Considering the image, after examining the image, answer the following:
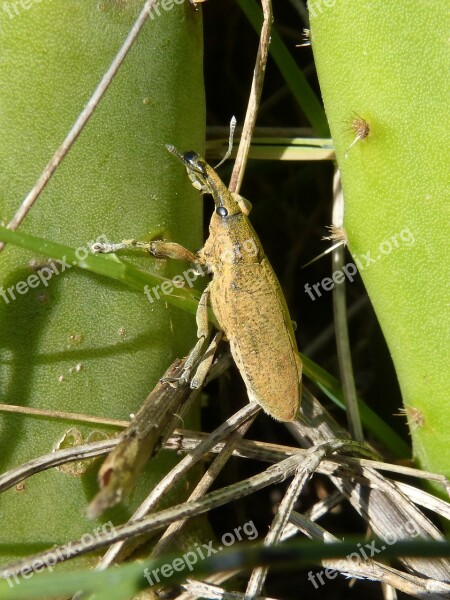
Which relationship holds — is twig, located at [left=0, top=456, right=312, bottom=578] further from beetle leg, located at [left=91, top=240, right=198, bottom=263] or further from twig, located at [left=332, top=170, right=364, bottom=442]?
beetle leg, located at [left=91, top=240, right=198, bottom=263]

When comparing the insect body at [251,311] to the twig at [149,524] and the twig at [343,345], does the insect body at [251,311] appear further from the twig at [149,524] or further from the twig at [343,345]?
the twig at [343,345]

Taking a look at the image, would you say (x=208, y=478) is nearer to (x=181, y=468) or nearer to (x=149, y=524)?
(x=181, y=468)

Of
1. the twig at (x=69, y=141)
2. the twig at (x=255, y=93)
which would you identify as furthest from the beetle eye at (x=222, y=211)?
the twig at (x=69, y=141)

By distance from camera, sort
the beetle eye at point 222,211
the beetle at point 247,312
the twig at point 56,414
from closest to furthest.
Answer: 1. the twig at point 56,414
2. the beetle at point 247,312
3. the beetle eye at point 222,211

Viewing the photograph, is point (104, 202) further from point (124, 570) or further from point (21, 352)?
point (124, 570)

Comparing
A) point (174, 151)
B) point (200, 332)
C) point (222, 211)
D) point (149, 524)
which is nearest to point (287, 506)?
point (149, 524)

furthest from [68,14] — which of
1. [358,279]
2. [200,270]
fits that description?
[358,279]

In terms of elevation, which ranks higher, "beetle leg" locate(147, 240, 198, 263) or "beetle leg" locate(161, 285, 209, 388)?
"beetle leg" locate(147, 240, 198, 263)

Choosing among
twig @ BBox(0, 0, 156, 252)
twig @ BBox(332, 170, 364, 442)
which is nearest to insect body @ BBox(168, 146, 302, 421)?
twig @ BBox(0, 0, 156, 252)
